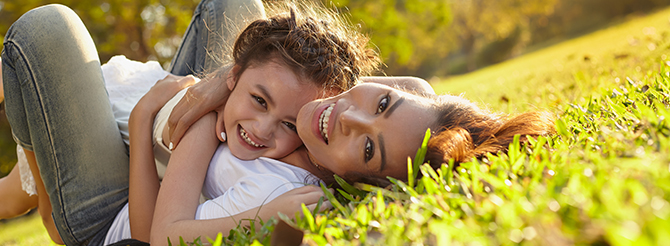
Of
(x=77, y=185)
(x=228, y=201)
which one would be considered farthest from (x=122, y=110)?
(x=228, y=201)

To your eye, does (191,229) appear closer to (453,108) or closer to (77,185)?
(77,185)

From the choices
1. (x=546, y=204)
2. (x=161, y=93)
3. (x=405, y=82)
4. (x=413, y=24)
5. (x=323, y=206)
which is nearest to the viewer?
(x=546, y=204)

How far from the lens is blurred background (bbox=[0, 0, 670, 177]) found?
12828 millimetres

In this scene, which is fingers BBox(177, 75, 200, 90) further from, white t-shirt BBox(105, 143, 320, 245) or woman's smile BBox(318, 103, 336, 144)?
woman's smile BBox(318, 103, 336, 144)

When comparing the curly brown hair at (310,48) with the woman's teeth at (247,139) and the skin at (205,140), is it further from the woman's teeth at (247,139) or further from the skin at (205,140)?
the woman's teeth at (247,139)

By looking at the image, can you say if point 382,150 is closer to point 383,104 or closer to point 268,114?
point 383,104

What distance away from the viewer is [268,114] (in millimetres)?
2488

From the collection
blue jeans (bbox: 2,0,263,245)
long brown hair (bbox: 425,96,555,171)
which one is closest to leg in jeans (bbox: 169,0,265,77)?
blue jeans (bbox: 2,0,263,245)

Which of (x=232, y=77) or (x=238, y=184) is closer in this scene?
(x=238, y=184)

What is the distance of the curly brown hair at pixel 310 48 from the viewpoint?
2662 mm

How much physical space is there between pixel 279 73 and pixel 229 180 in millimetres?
752

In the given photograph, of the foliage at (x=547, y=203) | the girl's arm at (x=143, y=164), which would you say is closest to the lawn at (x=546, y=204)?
the foliage at (x=547, y=203)

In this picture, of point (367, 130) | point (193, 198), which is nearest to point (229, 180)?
point (193, 198)

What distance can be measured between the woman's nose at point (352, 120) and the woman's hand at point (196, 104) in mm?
1122
